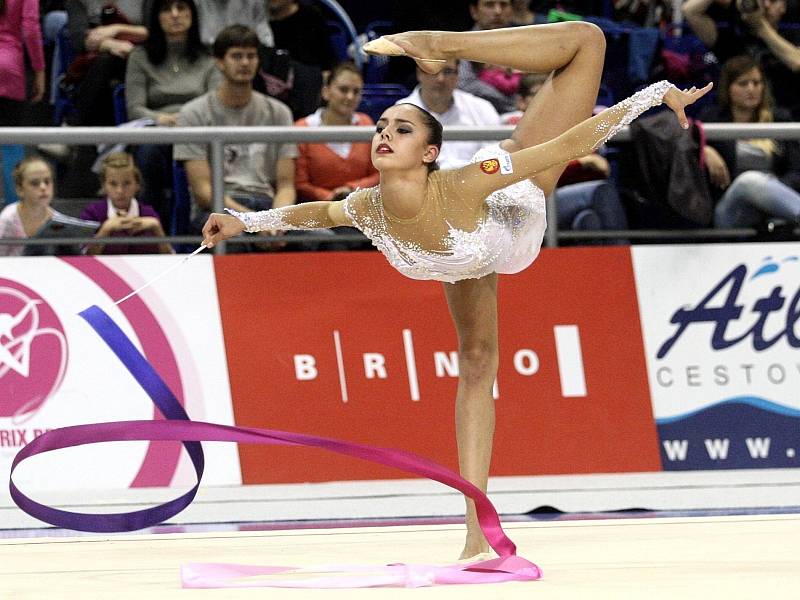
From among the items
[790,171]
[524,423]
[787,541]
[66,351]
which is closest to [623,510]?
[524,423]

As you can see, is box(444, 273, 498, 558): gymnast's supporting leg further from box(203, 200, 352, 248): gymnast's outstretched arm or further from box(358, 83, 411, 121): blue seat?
box(358, 83, 411, 121): blue seat

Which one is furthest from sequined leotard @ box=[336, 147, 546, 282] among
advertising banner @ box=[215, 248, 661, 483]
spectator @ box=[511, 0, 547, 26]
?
spectator @ box=[511, 0, 547, 26]

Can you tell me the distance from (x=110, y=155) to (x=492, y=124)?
A: 6.85 feet

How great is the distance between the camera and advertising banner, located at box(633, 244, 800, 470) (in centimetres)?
654

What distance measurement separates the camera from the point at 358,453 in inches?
156

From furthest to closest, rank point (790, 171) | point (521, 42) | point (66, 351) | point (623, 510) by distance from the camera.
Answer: point (790, 171) → point (66, 351) → point (623, 510) → point (521, 42)

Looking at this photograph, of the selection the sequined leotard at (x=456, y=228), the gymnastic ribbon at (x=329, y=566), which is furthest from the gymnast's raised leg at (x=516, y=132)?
the gymnastic ribbon at (x=329, y=566)

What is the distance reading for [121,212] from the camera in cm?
641

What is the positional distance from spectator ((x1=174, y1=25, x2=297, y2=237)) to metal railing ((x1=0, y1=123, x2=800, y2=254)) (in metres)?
0.06

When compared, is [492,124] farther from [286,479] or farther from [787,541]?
[787,541]

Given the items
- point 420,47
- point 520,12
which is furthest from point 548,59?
point 520,12

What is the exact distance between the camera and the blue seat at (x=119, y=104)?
7.46m

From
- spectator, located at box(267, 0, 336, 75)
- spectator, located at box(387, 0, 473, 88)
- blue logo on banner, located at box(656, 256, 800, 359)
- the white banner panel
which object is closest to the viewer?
the white banner panel

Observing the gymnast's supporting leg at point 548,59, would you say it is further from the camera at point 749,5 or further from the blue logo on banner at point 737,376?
the camera at point 749,5
